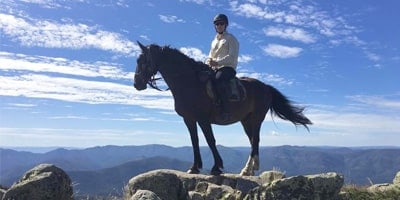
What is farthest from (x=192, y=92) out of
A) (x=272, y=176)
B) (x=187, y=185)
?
(x=272, y=176)

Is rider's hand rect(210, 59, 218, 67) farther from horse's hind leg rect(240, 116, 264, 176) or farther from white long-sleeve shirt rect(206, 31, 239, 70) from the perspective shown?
horse's hind leg rect(240, 116, 264, 176)

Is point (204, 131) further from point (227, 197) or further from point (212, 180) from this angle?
point (227, 197)

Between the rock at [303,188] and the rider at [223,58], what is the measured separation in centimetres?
482

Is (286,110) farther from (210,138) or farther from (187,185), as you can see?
(187,185)

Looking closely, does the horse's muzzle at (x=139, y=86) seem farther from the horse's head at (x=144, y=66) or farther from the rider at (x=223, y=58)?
the rider at (x=223, y=58)

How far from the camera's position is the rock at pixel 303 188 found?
336 inches

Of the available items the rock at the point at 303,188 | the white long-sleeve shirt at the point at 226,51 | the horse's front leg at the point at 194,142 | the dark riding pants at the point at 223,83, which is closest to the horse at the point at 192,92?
the horse's front leg at the point at 194,142

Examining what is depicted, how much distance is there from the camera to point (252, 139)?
14.8 meters

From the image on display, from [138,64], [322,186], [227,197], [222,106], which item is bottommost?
[227,197]

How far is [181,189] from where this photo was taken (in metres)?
9.74

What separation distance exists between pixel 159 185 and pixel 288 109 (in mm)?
7960

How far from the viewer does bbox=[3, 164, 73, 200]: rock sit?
8.76 metres

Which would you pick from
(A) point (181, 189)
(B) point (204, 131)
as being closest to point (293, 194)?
(A) point (181, 189)

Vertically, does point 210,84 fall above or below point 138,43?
below
